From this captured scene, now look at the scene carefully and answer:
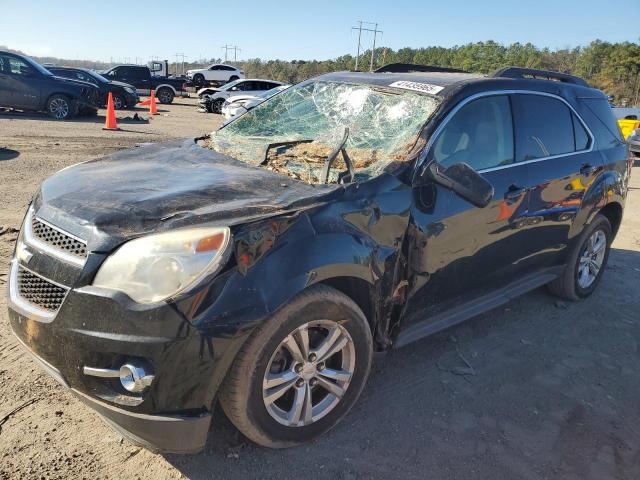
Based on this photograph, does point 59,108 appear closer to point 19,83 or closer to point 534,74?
point 19,83

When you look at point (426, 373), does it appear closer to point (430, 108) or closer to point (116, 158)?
point (430, 108)

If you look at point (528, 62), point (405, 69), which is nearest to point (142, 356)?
point (405, 69)

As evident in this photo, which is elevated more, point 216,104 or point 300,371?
point 216,104

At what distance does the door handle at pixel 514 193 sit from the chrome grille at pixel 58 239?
2.54 m

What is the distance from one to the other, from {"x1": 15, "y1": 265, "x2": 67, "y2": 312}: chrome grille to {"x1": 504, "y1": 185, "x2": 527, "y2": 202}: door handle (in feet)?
8.71

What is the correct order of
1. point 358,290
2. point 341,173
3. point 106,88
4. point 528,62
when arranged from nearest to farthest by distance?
1. point 358,290
2. point 341,173
3. point 106,88
4. point 528,62

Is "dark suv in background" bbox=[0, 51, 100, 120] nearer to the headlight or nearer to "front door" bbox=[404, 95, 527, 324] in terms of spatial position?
"front door" bbox=[404, 95, 527, 324]

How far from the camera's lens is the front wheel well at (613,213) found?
16.0 feet

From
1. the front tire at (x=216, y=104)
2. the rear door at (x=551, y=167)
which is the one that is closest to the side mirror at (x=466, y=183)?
the rear door at (x=551, y=167)

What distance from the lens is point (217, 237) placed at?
2.24 m

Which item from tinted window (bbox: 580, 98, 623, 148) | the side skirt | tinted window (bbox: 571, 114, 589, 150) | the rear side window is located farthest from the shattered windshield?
tinted window (bbox: 580, 98, 623, 148)

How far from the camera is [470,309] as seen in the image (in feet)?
11.9

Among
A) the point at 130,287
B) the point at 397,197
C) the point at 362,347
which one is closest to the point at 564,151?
the point at 397,197

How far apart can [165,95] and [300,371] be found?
1067 inches
